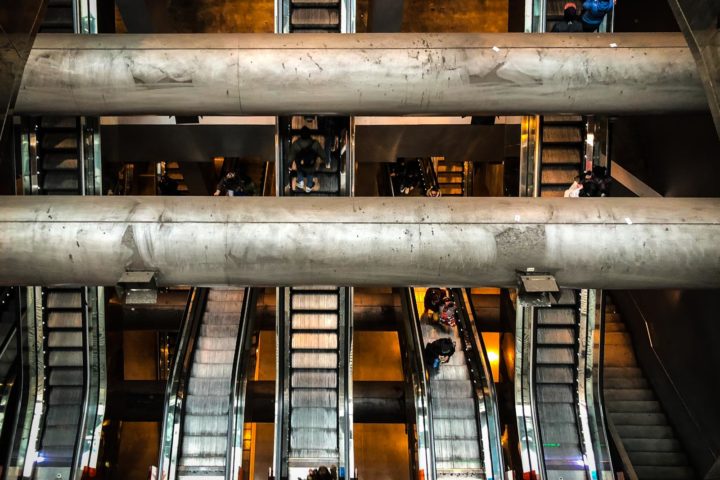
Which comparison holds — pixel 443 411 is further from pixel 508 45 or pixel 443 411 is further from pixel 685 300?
pixel 508 45

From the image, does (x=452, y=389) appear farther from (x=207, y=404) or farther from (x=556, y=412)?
(x=207, y=404)

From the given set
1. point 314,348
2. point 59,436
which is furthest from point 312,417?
point 59,436

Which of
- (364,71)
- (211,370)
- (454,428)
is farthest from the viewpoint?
(211,370)

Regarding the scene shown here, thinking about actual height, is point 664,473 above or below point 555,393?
below

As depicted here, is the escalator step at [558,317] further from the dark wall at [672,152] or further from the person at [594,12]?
the person at [594,12]

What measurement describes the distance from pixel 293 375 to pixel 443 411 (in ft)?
9.08

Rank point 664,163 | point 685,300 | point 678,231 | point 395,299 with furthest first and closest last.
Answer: point 395,299, point 664,163, point 685,300, point 678,231

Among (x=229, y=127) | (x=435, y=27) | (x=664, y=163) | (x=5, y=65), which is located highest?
(x=435, y=27)

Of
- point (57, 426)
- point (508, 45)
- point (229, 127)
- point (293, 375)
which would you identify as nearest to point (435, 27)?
point (229, 127)

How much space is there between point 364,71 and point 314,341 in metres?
5.32

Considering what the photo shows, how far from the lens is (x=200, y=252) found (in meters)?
6.79

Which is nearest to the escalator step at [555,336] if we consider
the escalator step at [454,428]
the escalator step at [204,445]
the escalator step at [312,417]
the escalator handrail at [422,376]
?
the escalator step at [454,428]

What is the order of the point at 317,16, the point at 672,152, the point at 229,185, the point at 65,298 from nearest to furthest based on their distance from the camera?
the point at 317,16
the point at 65,298
the point at 229,185
the point at 672,152

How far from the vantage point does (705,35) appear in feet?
18.3
